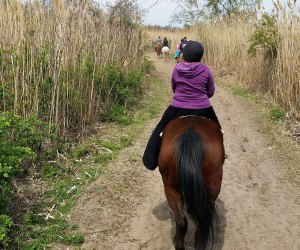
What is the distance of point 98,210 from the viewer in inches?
167

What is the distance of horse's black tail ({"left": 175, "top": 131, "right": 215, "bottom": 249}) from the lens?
2924 millimetres

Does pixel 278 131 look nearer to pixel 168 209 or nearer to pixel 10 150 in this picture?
pixel 168 209

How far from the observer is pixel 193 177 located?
2914 mm

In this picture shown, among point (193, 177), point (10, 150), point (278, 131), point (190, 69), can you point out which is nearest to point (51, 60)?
point (10, 150)

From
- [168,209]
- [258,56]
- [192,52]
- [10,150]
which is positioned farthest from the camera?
[258,56]

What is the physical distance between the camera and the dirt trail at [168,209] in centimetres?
382

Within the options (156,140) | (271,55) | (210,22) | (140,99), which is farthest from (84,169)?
(210,22)

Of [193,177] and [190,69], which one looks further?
[190,69]

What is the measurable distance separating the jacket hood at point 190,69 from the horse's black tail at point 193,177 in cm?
73

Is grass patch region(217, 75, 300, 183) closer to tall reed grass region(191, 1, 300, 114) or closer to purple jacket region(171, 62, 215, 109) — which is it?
tall reed grass region(191, 1, 300, 114)

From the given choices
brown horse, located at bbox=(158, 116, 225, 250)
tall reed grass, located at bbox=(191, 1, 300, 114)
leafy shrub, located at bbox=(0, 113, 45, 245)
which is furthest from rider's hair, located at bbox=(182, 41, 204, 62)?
tall reed grass, located at bbox=(191, 1, 300, 114)

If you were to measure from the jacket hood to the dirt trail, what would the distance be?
169cm

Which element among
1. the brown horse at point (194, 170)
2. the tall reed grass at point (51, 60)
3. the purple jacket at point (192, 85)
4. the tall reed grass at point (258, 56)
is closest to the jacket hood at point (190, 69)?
the purple jacket at point (192, 85)

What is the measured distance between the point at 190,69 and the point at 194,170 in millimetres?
1106
